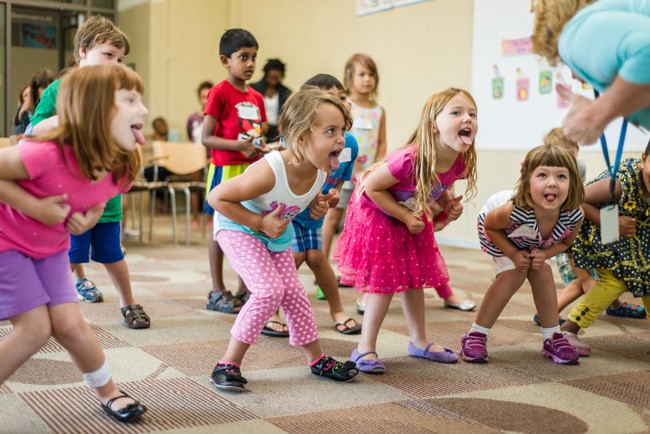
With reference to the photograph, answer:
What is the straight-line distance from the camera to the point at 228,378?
2.16m

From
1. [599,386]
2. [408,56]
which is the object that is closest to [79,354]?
[599,386]

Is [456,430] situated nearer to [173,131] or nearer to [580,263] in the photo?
[580,263]

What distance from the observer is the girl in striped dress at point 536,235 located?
255 cm

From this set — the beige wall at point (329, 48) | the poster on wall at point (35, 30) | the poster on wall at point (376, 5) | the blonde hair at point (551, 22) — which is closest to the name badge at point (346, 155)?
the blonde hair at point (551, 22)

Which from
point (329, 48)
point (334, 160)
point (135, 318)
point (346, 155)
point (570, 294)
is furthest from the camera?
point (329, 48)

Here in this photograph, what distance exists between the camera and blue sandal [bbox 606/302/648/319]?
11.5 ft

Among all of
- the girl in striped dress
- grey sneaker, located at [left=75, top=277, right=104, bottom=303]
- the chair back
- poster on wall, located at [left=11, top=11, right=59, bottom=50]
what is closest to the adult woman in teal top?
the girl in striped dress

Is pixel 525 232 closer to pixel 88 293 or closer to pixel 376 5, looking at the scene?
pixel 88 293

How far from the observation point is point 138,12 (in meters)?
9.53

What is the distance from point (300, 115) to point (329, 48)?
5790mm

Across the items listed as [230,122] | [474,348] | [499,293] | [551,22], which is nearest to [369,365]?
[474,348]

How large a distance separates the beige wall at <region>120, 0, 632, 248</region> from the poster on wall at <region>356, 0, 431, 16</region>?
56 mm

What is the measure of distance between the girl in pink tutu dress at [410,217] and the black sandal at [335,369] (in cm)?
13

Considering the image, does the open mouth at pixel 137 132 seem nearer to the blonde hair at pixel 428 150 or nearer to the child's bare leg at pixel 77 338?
the child's bare leg at pixel 77 338
